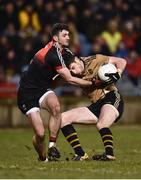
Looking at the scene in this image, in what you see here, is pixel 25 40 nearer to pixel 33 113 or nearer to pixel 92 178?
pixel 33 113

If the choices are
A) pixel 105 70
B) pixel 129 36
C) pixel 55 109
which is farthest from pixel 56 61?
pixel 129 36

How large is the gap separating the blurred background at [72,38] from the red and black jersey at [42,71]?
8.22m

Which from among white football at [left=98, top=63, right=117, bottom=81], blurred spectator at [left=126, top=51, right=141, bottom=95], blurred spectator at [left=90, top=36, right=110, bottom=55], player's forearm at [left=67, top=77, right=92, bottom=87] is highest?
blurred spectator at [left=90, top=36, right=110, bottom=55]

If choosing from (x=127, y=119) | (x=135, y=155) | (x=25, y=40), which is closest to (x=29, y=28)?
(x=25, y=40)

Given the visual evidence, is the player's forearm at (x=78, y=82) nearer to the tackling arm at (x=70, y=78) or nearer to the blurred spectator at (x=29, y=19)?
the tackling arm at (x=70, y=78)

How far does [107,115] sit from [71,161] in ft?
2.98

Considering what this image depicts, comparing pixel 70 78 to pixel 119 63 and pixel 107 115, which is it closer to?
pixel 107 115

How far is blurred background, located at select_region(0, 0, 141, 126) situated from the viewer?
20.6m

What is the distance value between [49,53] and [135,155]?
103 inches

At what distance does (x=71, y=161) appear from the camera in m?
11.7

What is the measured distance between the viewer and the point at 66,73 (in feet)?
38.0

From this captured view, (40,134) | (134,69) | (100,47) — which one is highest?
(100,47)

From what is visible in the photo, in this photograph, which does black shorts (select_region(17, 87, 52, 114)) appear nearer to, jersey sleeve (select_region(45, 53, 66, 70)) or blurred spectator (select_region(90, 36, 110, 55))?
jersey sleeve (select_region(45, 53, 66, 70))

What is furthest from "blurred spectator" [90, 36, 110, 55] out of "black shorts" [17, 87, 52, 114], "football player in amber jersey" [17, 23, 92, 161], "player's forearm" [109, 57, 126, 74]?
"black shorts" [17, 87, 52, 114]
